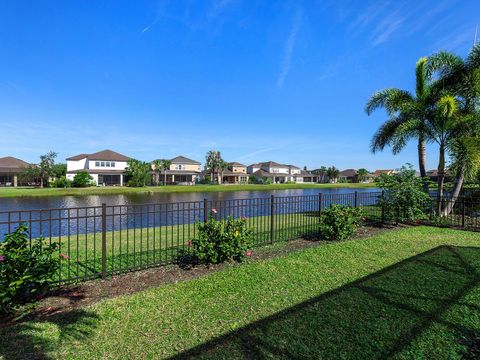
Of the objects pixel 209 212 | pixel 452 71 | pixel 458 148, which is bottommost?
pixel 209 212

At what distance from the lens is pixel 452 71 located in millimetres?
13953

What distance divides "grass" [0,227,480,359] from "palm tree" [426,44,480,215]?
25.1 ft

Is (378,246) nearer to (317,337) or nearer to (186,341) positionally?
A: (317,337)

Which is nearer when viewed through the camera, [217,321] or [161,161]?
[217,321]

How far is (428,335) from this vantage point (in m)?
3.40

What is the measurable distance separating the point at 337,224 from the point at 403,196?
4.30 m

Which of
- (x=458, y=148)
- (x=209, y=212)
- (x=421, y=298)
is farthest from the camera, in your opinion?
(x=458, y=148)

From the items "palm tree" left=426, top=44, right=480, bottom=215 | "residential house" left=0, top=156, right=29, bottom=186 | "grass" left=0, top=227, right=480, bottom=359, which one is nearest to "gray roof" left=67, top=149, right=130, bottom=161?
"residential house" left=0, top=156, right=29, bottom=186

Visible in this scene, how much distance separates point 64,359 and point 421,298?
4.77m

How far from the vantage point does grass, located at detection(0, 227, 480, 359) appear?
313 cm

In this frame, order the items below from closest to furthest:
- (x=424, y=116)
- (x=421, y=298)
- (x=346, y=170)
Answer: (x=421, y=298) < (x=424, y=116) < (x=346, y=170)

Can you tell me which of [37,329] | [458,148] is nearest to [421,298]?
[37,329]

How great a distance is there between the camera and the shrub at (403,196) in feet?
35.7

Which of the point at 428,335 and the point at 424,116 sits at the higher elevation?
the point at 424,116
